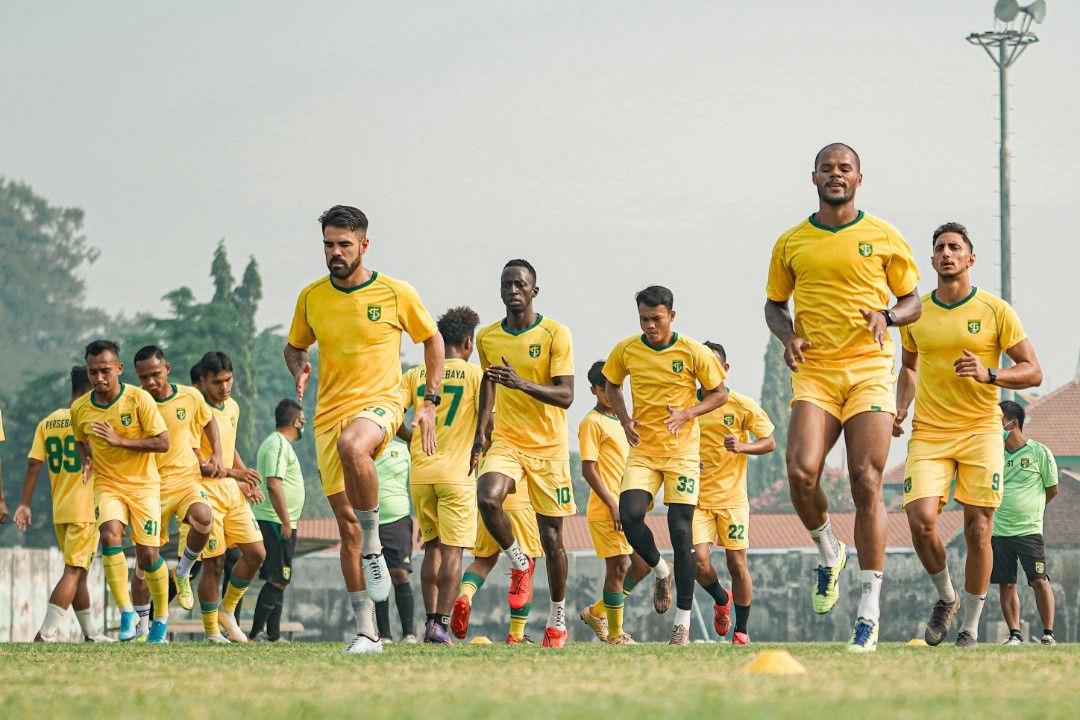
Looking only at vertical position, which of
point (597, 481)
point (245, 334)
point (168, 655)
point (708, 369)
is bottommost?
point (168, 655)

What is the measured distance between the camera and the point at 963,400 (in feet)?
35.4

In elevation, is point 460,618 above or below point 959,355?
below

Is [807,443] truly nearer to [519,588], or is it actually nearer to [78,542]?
[519,588]

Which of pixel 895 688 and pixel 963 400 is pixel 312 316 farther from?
pixel 895 688

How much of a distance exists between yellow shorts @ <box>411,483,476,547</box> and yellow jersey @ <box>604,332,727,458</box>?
1.58 meters

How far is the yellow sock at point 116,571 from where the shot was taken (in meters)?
12.8

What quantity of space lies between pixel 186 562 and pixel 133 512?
1.74 m

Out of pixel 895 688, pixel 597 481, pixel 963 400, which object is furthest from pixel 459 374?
pixel 895 688

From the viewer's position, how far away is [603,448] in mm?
15508

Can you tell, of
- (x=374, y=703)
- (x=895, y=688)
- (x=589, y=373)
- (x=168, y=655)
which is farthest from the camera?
(x=589, y=373)

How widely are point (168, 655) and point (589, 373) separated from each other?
7.35 m

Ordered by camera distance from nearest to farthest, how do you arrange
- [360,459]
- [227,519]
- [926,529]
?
[360,459] < [926,529] < [227,519]

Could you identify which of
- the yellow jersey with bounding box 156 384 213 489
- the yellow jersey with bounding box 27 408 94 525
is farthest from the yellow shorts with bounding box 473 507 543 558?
the yellow jersey with bounding box 27 408 94 525

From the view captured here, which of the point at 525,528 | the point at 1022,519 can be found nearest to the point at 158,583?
the point at 525,528
